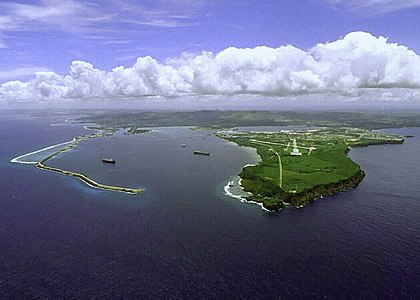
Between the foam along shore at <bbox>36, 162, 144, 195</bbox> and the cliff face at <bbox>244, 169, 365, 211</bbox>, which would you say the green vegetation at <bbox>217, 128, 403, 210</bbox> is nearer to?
the cliff face at <bbox>244, 169, 365, 211</bbox>

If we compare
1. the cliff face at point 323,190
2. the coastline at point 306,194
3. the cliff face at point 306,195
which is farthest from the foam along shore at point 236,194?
the cliff face at point 323,190

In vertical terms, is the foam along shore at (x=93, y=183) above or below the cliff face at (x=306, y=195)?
below

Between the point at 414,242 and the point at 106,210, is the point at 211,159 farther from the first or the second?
the point at 414,242

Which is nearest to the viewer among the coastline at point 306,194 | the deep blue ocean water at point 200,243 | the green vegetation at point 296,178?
the deep blue ocean water at point 200,243

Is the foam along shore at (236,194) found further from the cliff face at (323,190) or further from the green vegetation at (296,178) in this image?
the cliff face at (323,190)

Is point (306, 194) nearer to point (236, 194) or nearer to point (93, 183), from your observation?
point (236, 194)

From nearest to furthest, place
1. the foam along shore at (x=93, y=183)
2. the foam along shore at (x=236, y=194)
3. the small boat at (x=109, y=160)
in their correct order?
the foam along shore at (x=236, y=194) → the foam along shore at (x=93, y=183) → the small boat at (x=109, y=160)

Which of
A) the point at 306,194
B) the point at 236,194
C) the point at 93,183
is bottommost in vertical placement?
the point at 93,183

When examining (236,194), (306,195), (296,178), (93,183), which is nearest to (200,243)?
(236,194)

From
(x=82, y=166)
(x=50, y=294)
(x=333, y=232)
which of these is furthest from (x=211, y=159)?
(x=50, y=294)
